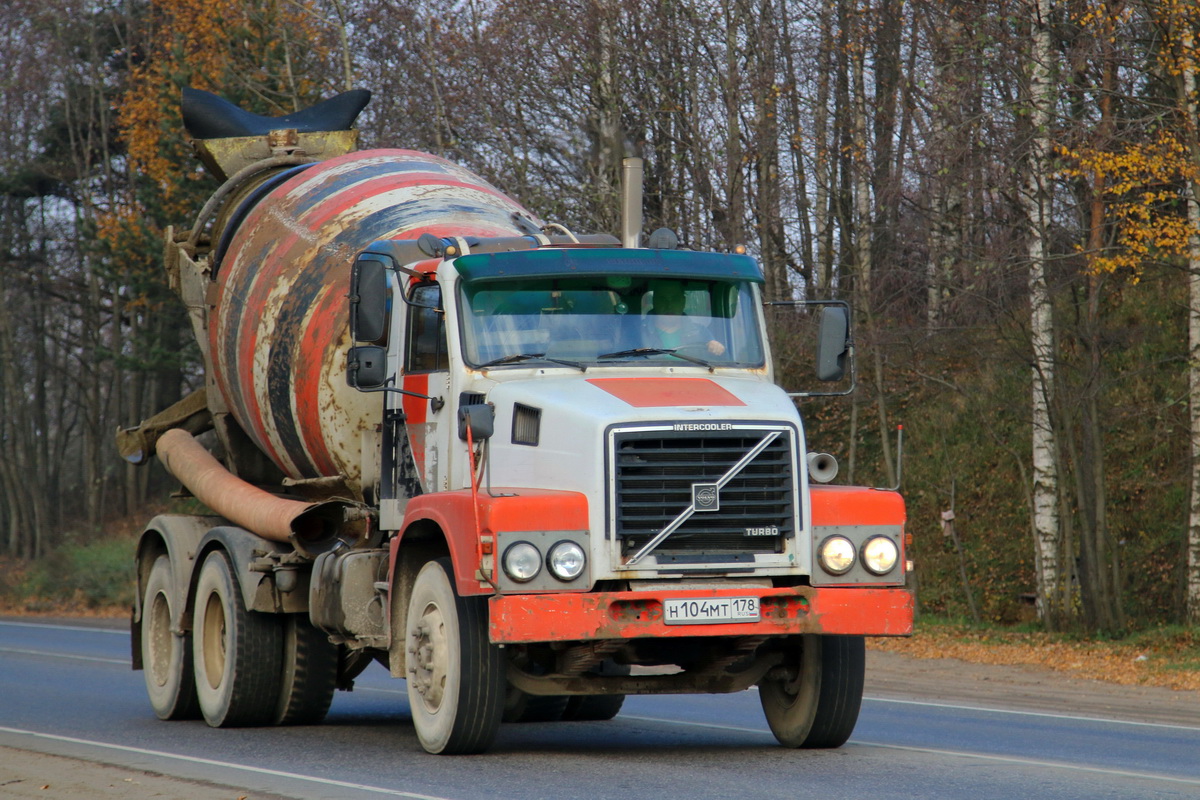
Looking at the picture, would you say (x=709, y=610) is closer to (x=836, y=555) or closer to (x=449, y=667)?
(x=836, y=555)

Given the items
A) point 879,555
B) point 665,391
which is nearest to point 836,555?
point 879,555

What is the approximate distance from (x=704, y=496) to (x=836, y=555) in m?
0.83

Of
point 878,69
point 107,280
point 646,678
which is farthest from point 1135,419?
point 107,280

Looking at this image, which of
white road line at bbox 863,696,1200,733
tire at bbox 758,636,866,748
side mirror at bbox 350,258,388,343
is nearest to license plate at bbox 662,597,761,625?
tire at bbox 758,636,866,748

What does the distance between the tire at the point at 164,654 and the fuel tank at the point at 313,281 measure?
1426 mm

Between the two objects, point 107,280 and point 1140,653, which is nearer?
point 1140,653

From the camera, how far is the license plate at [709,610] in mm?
8523

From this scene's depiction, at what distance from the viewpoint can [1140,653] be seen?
61.6 feet

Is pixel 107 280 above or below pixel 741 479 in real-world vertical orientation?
above

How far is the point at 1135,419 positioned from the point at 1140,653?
5.87 m

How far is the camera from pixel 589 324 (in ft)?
31.9

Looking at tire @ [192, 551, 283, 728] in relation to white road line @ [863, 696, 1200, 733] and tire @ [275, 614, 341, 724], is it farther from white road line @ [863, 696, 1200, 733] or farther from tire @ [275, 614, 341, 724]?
white road line @ [863, 696, 1200, 733]

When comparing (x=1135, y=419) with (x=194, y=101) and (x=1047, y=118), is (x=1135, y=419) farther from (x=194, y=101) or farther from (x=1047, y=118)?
(x=194, y=101)

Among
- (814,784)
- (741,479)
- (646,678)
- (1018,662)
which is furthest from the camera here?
(1018,662)
